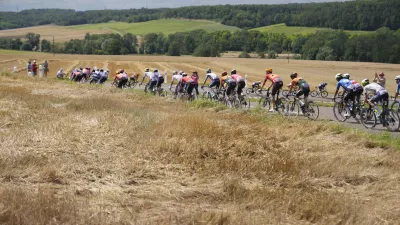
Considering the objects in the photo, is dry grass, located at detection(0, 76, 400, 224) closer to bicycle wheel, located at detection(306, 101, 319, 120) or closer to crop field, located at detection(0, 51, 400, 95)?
bicycle wheel, located at detection(306, 101, 319, 120)

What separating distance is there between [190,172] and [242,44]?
118m

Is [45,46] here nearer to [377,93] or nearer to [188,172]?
[377,93]

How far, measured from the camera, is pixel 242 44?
122938 millimetres

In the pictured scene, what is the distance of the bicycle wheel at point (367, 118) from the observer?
48.8ft

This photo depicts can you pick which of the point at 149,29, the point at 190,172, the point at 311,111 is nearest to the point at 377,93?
the point at 311,111

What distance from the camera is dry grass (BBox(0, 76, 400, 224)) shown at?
5160 mm

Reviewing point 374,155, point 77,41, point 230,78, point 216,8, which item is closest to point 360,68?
point 230,78

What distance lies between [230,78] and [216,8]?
184995 mm

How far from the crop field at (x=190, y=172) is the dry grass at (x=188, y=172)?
0.02 m

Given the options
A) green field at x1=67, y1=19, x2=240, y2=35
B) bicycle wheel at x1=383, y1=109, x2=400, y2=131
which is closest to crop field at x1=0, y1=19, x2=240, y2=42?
green field at x1=67, y1=19, x2=240, y2=35

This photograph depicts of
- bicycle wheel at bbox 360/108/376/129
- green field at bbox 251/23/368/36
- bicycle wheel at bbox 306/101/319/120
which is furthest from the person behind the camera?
green field at bbox 251/23/368/36

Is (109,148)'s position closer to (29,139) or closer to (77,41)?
(29,139)

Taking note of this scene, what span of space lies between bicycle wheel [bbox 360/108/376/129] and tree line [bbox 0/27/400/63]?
73.5 meters

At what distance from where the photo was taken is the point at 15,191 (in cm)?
547
